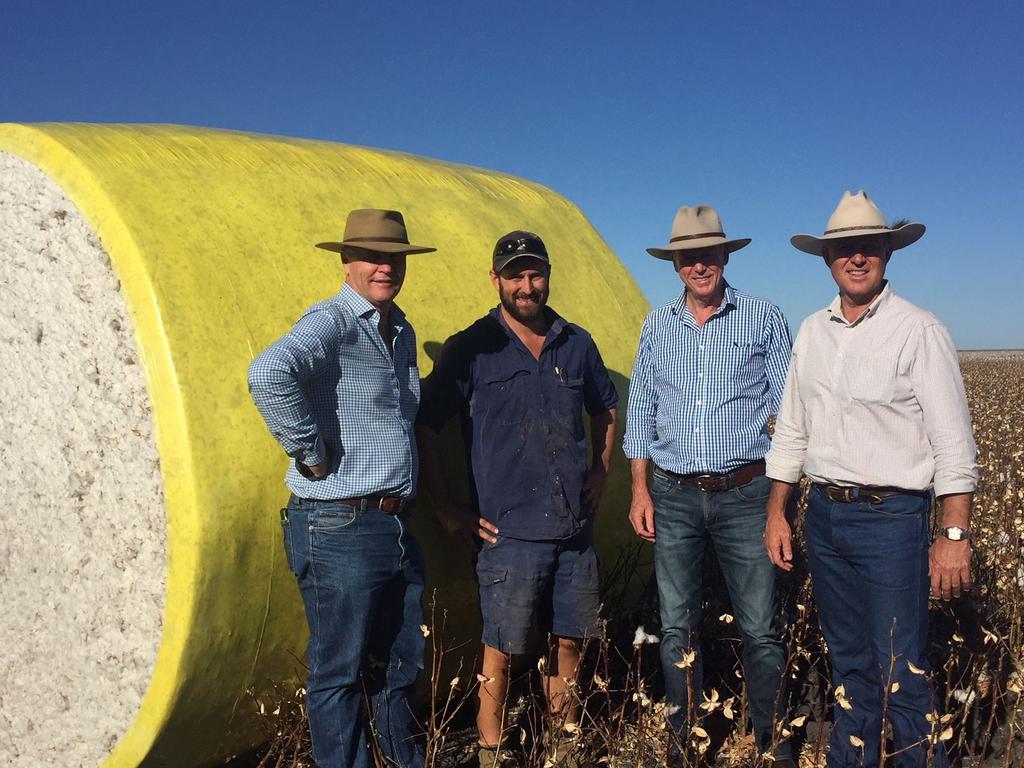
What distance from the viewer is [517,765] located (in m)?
3.88

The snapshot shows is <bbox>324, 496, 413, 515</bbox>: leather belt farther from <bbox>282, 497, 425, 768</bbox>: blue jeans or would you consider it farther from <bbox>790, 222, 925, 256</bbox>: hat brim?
<bbox>790, 222, 925, 256</bbox>: hat brim

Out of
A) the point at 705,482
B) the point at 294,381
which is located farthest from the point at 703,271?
the point at 294,381

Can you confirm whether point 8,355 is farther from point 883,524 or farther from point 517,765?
point 883,524

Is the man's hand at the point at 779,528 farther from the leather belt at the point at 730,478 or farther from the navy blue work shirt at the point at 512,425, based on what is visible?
the navy blue work shirt at the point at 512,425

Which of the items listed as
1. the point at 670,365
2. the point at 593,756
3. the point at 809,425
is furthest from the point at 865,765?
the point at 670,365

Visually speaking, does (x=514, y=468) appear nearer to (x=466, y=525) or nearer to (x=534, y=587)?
(x=466, y=525)

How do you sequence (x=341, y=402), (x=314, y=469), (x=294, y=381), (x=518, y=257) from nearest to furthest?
(x=294, y=381) < (x=314, y=469) < (x=341, y=402) < (x=518, y=257)

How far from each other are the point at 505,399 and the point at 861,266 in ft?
4.85

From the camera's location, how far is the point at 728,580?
3.87 meters

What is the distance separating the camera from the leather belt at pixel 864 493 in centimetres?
325

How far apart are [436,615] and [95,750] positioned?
4.77 feet

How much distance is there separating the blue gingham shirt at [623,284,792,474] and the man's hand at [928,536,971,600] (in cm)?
87

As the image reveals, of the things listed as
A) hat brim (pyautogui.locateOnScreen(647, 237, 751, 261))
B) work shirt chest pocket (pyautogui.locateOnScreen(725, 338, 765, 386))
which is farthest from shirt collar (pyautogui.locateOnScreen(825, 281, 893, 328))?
hat brim (pyautogui.locateOnScreen(647, 237, 751, 261))

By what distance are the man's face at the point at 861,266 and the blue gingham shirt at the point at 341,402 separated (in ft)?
5.58
